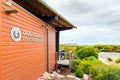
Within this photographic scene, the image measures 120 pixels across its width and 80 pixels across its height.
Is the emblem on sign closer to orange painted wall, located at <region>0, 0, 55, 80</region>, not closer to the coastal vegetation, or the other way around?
orange painted wall, located at <region>0, 0, 55, 80</region>

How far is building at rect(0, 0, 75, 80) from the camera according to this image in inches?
236

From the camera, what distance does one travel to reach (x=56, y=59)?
13812 millimetres

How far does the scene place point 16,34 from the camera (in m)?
6.80

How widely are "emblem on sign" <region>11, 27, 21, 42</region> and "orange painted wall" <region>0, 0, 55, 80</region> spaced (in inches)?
4.6

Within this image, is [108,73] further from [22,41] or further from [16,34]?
[16,34]

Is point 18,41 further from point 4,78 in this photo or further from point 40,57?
point 40,57

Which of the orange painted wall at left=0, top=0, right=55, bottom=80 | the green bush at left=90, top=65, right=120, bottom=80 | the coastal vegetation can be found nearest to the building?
the orange painted wall at left=0, top=0, right=55, bottom=80

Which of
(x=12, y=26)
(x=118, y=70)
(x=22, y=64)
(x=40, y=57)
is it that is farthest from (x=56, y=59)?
(x=12, y=26)

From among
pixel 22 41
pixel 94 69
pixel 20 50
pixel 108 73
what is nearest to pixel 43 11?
pixel 22 41

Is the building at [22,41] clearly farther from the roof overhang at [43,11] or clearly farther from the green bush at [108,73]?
the green bush at [108,73]

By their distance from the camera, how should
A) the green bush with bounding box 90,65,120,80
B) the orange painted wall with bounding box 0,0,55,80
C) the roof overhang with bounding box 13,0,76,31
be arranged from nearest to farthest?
1. the orange painted wall with bounding box 0,0,55,80
2. the roof overhang with bounding box 13,0,76,31
3. the green bush with bounding box 90,65,120,80

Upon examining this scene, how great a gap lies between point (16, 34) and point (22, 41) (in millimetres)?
591

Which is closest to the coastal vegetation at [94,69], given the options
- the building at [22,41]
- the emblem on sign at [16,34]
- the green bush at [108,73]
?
the green bush at [108,73]

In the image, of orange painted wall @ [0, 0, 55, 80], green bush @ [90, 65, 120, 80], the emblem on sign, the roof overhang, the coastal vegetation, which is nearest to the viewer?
orange painted wall @ [0, 0, 55, 80]
